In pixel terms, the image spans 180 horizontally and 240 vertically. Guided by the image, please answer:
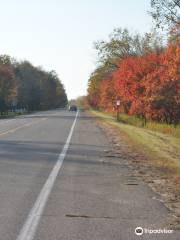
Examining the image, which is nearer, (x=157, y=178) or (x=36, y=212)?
(x=36, y=212)

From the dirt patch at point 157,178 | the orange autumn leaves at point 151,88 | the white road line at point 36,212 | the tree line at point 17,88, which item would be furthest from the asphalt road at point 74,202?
the tree line at point 17,88

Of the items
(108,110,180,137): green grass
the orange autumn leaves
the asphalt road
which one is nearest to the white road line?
the asphalt road

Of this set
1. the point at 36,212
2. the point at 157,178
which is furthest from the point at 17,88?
the point at 36,212

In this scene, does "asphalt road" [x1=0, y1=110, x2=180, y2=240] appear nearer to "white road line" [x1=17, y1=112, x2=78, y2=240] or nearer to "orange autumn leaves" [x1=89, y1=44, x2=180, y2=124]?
"white road line" [x1=17, y1=112, x2=78, y2=240]

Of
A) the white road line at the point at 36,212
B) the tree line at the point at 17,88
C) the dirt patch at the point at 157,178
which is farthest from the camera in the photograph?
the tree line at the point at 17,88

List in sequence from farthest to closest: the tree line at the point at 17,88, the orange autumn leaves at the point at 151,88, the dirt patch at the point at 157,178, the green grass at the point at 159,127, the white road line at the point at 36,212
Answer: the tree line at the point at 17,88, the orange autumn leaves at the point at 151,88, the green grass at the point at 159,127, the dirt patch at the point at 157,178, the white road line at the point at 36,212

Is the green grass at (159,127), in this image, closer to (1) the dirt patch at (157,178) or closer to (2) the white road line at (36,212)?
(1) the dirt patch at (157,178)

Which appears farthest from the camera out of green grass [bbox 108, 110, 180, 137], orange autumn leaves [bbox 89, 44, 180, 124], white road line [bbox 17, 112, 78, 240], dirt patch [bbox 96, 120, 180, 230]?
orange autumn leaves [bbox 89, 44, 180, 124]

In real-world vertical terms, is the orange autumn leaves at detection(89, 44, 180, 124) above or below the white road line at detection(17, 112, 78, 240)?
above

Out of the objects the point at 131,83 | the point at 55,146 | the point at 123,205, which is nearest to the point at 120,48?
the point at 131,83

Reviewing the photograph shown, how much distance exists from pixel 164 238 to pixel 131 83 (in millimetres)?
50543

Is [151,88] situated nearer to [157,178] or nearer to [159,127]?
[159,127]

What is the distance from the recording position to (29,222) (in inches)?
336

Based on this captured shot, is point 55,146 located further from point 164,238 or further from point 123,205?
point 164,238
